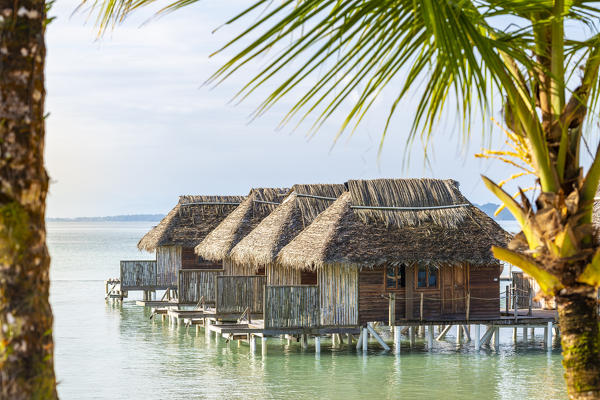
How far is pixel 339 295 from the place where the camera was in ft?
72.3

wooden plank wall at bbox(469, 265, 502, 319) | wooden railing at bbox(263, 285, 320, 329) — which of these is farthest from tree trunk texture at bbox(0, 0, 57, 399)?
wooden plank wall at bbox(469, 265, 502, 319)

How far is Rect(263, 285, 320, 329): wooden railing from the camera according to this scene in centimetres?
2142

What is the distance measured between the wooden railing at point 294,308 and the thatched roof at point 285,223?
11.0ft

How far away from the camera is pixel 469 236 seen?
22.6 m

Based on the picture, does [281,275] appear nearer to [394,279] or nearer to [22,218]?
[394,279]

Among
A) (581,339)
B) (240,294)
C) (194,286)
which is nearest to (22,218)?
(581,339)

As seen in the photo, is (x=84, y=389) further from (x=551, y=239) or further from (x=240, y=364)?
(x=551, y=239)

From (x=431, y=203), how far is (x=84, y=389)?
10.2 m

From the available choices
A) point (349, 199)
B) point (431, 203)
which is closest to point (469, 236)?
point (431, 203)

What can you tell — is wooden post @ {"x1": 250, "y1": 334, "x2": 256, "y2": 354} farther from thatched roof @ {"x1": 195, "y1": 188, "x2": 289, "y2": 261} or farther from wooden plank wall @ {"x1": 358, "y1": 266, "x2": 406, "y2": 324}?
thatched roof @ {"x1": 195, "y1": 188, "x2": 289, "y2": 261}

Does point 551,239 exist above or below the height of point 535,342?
above

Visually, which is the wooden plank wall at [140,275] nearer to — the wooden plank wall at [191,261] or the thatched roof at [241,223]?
the wooden plank wall at [191,261]

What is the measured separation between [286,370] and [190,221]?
15.9 metres

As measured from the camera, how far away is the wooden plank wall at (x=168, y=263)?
34844mm
